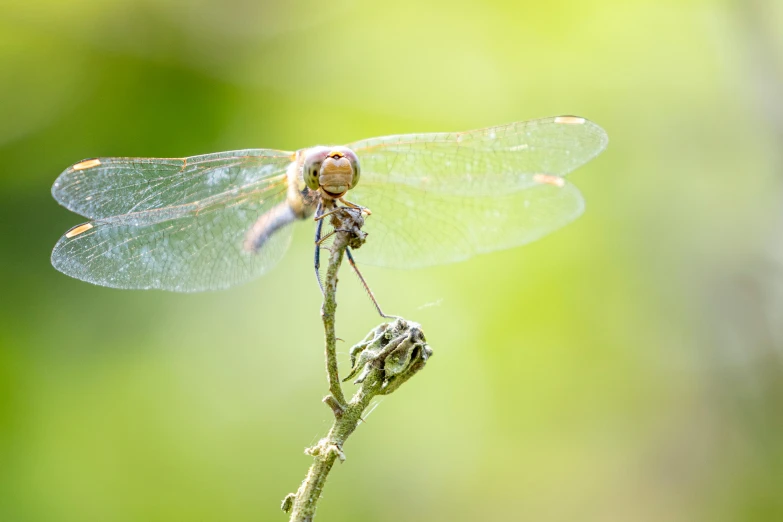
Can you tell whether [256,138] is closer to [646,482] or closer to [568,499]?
[568,499]

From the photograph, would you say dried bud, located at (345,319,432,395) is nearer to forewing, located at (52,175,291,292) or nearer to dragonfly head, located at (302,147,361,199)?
dragonfly head, located at (302,147,361,199)

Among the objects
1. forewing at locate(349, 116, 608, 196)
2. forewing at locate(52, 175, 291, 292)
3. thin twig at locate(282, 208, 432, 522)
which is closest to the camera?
thin twig at locate(282, 208, 432, 522)

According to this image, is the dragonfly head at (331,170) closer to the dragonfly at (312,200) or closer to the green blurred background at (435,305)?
the dragonfly at (312,200)

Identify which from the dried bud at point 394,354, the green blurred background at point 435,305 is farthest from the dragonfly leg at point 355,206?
the green blurred background at point 435,305

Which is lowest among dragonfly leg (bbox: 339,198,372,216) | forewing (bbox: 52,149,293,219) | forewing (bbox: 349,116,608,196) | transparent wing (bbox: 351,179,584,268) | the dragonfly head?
dragonfly leg (bbox: 339,198,372,216)

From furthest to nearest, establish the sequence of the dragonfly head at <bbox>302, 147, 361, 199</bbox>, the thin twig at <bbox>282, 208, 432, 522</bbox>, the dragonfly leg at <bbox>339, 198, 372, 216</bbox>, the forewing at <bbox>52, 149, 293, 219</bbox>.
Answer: the forewing at <bbox>52, 149, 293, 219</bbox>
the dragonfly head at <bbox>302, 147, 361, 199</bbox>
the dragonfly leg at <bbox>339, 198, 372, 216</bbox>
the thin twig at <bbox>282, 208, 432, 522</bbox>

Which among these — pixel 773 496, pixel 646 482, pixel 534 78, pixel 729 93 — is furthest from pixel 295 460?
pixel 729 93

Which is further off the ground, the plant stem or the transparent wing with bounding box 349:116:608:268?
the transparent wing with bounding box 349:116:608:268

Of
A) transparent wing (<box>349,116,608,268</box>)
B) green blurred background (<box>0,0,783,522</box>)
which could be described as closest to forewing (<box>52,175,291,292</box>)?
transparent wing (<box>349,116,608,268</box>)
